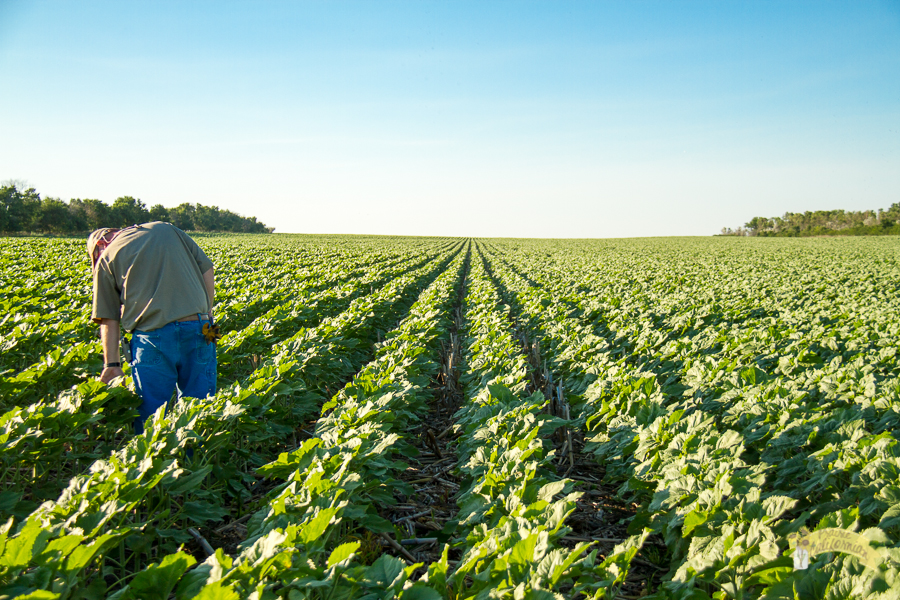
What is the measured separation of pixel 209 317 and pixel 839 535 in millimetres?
4720

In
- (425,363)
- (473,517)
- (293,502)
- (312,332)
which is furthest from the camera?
(312,332)

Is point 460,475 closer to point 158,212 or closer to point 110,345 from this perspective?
point 110,345

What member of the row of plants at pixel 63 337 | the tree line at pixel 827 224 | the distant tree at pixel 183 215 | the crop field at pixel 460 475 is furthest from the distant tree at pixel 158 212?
the tree line at pixel 827 224

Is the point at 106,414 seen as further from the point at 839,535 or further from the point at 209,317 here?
the point at 839,535

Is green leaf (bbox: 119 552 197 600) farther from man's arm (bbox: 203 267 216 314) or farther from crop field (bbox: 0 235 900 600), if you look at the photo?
man's arm (bbox: 203 267 216 314)

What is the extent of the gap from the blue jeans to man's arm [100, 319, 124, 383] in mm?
133

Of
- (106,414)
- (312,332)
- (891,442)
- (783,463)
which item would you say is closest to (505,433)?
(783,463)

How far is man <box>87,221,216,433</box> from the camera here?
3.98 meters

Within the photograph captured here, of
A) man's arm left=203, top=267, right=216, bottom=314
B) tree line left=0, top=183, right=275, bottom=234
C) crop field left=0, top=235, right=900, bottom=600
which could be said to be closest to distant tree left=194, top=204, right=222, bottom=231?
tree line left=0, top=183, right=275, bottom=234

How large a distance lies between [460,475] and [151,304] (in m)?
3.28

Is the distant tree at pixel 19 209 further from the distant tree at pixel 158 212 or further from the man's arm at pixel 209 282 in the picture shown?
the man's arm at pixel 209 282

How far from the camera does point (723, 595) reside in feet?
7.76

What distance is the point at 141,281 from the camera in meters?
3.99

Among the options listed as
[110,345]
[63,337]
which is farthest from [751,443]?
[63,337]
